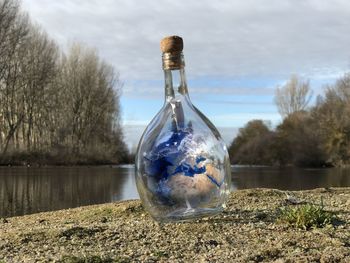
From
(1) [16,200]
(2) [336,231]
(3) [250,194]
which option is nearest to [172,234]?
(2) [336,231]

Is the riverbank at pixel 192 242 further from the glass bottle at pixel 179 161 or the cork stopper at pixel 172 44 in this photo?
the cork stopper at pixel 172 44

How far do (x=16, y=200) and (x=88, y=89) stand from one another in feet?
181

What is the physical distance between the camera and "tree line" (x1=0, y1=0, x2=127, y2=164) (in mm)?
60969

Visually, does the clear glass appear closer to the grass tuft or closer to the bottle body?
the bottle body

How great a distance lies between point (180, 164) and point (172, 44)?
1.41 metres

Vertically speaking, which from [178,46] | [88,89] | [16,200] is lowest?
[16,200]

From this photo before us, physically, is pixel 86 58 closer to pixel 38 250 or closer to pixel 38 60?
pixel 38 60

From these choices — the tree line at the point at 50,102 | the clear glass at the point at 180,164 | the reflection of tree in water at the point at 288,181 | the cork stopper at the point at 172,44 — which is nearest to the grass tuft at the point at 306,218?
the clear glass at the point at 180,164

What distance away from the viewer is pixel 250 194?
36.4ft

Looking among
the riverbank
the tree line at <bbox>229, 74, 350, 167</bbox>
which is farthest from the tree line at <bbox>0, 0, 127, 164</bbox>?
the riverbank

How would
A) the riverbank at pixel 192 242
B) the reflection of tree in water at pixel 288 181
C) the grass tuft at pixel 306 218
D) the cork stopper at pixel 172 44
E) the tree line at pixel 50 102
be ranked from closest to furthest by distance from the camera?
1. the riverbank at pixel 192 242
2. the cork stopper at pixel 172 44
3. the grass tuft at pixel 306 218
4. the reflection of tree in water at pixel 288 181
5. the tree line at pixel 50 102

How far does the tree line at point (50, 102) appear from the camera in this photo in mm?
60969

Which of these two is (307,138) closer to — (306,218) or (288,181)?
(288,181)

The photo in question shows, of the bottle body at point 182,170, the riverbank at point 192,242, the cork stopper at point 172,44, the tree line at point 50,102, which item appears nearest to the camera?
the riverbank at point 192,242
